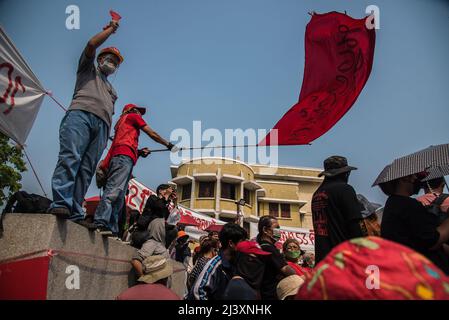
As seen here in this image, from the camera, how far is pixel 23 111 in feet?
12.1

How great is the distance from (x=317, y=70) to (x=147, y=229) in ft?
11.2

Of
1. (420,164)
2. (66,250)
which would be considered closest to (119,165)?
(66,250)

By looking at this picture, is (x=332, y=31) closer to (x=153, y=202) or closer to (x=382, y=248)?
(x=153, y=202)

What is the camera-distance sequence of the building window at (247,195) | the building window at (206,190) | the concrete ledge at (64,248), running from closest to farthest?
the concrete ledge at (64,248)
the building window at (206,190)
the building window at (247,195)

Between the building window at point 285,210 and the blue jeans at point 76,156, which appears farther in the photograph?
the building window at point 285,210

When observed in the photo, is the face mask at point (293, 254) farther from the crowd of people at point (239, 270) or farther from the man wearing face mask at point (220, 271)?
the man wearing face mask at point (220, 271)

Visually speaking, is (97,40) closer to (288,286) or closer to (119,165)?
(119,165)

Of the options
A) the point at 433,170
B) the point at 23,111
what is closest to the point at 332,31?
the point at 433,170

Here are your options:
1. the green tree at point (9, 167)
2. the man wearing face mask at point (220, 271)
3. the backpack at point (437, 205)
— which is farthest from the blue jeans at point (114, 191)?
the green tree at point (9, 167)

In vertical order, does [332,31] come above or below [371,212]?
above

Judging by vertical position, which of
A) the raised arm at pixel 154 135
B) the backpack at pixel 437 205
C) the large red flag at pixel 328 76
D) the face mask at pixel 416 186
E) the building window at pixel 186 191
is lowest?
the backpack at pixel 437 205

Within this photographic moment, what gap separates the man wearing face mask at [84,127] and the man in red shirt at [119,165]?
232mm

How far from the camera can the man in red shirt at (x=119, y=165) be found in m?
3.43
